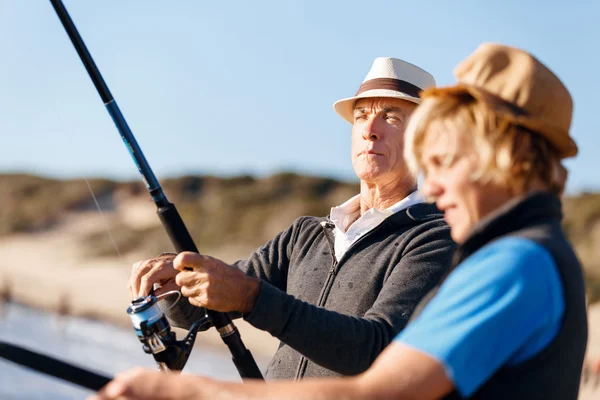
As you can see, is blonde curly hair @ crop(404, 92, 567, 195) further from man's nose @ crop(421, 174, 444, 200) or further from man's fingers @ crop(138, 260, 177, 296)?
man's fingers @ crop(138, 260, 177, 296)

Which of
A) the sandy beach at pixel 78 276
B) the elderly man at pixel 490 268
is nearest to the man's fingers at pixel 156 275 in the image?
the elderly man at pixel 490 268

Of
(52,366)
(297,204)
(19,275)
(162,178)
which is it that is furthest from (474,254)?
(162,178)

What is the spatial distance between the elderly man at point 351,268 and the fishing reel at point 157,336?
10cm

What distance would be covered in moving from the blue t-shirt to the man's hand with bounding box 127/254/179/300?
1259 millimetres

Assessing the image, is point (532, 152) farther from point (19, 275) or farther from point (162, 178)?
point (162, 178)

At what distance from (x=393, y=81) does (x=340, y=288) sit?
26.5 inches

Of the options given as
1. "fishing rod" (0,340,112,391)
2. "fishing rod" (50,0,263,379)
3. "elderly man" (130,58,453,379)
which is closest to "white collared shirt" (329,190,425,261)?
"elderly man" (130,58,453,379)

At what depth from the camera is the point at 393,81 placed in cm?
271

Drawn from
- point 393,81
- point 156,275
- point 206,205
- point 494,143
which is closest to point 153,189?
point 156,275

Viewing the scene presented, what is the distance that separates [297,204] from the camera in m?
19.8

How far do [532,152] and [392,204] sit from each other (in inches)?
54.7

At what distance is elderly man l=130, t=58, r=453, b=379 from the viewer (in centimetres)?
198

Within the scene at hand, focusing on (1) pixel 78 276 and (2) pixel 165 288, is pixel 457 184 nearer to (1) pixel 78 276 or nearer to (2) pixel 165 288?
(2) pixel 165 288

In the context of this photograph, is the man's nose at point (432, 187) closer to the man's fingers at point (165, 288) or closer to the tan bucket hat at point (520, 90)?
the tan bucket hat at point (520, 90)
